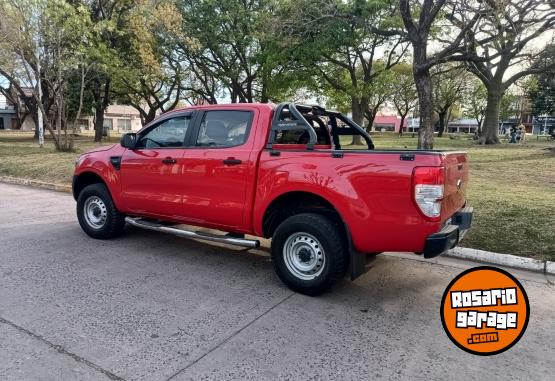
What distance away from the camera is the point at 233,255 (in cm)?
554

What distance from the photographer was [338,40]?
20406 millimetres

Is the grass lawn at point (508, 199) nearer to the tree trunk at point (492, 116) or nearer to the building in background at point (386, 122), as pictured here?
the tree trunk at point (492, 116)

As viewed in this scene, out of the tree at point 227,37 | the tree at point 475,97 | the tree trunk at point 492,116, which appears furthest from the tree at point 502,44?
the tree at point 475,97

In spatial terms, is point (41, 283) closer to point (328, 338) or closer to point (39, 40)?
point (328, 338)

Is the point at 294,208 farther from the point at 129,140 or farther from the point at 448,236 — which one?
the point at 129,140

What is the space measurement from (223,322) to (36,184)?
9932 mm

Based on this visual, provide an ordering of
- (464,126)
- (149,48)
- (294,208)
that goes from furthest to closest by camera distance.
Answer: (464,126)
(149,48)
(294,208)

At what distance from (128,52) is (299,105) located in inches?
952

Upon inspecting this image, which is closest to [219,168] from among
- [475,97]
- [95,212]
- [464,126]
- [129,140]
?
[129,140]

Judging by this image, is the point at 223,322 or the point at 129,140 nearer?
the point at 223,322

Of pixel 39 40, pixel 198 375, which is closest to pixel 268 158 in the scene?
pixel 198 375

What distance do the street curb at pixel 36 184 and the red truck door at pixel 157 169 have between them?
5.77 m

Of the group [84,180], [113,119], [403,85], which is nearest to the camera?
[84,180]

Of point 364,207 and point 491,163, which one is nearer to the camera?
point 364,207
